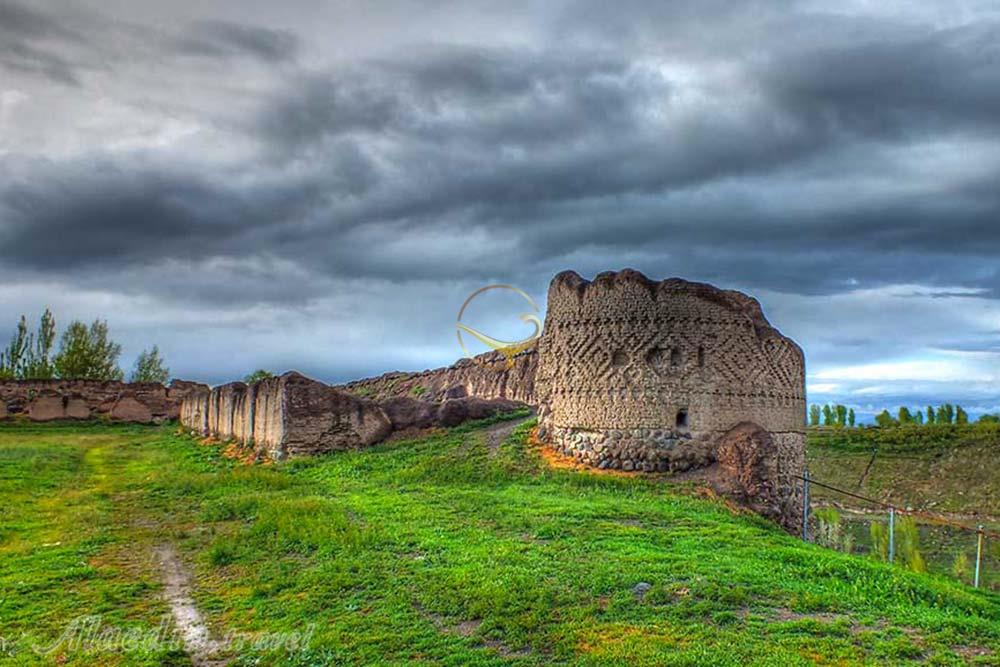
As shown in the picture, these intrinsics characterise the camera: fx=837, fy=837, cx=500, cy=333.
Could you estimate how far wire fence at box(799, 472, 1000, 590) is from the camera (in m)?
14.9

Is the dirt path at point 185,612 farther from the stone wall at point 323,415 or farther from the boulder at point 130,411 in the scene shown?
the boulder at point 130,411

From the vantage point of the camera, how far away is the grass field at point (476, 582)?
6289 millimetres

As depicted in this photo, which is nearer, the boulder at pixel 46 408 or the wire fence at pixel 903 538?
the wire fence at pixel 903 538

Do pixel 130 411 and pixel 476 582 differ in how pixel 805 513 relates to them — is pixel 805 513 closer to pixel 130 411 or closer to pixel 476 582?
pixel 476 582

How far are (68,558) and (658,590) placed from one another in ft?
22.4

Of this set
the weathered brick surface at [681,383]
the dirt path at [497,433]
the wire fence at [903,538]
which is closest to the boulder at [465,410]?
the dirt path at [497,433]

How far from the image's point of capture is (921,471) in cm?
3272

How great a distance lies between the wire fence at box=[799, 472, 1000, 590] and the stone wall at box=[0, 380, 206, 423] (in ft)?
104

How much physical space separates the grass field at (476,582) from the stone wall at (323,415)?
440cm

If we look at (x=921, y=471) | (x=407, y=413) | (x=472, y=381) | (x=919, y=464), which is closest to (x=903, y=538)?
(x=407, y=413)

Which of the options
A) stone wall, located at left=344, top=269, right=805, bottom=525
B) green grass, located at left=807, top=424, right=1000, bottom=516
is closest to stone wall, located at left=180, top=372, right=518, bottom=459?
stone wall, located at left=344, top=269, right=805, bottom=525

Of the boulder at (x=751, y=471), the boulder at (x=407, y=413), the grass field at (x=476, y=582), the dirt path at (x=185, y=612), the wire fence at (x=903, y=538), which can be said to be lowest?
the wire fence at (x=903, y=538)

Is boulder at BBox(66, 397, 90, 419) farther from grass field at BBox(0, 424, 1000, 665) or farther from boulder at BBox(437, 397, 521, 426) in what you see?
grass field at BBox(0, 424, 1000, 665)

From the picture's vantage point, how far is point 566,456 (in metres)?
16.0
